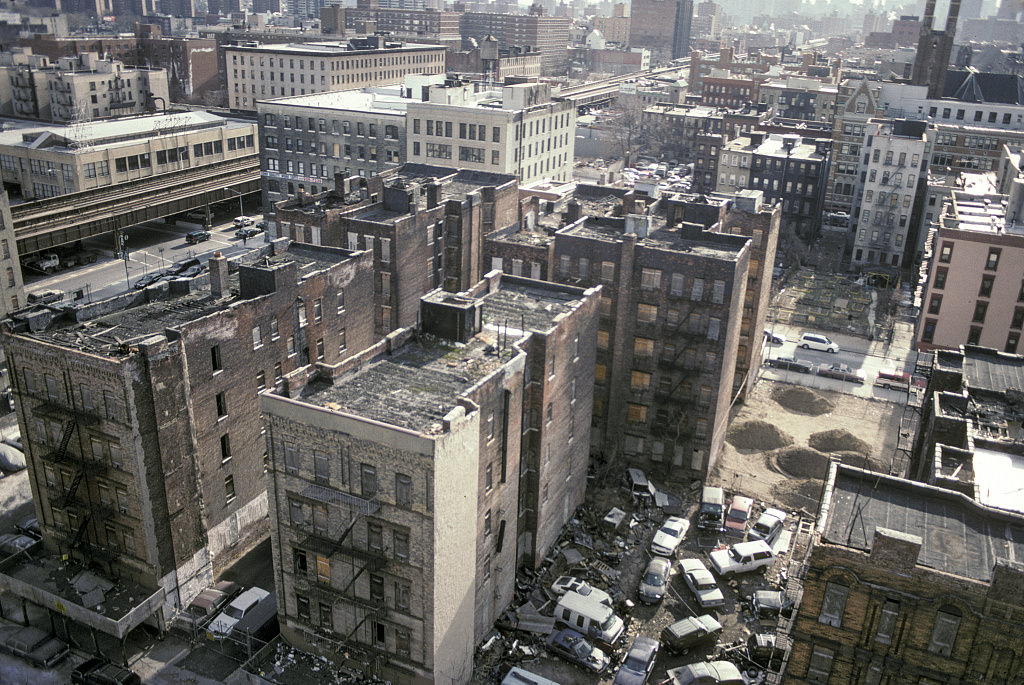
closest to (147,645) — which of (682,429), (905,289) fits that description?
(682,429)

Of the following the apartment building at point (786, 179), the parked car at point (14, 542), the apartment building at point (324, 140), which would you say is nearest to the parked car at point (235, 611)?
the parked car at point (14, 542)

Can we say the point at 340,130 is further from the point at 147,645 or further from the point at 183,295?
the point at 147,645

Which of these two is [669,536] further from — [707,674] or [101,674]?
[101,674]

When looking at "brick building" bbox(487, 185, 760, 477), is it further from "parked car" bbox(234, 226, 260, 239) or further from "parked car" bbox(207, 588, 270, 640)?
"parked car" bbox(234, 226, 260, 239)

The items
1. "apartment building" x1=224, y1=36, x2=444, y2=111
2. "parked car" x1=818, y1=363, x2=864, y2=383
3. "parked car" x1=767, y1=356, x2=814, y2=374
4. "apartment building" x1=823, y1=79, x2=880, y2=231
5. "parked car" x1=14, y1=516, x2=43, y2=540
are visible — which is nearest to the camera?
"parked car" x1=14, y1=516, x2=43, y2=540

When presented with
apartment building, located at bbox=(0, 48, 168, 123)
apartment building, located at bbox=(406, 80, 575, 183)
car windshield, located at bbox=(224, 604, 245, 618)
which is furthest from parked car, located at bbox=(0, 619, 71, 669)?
apartment building, located at bbox=(0, 48, 168, 123)

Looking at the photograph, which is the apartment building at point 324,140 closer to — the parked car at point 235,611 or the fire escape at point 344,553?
the parked car at point 235,611

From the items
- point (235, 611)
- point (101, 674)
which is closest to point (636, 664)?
point (235, 611)
